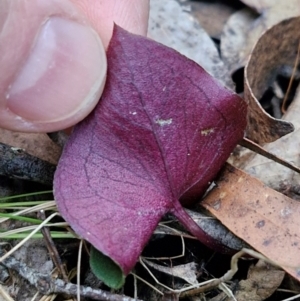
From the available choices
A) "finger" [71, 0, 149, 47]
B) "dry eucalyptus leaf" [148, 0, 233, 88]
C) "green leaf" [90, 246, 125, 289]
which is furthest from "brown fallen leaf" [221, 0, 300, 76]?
"green leaf" [90, 246, 125, 289]

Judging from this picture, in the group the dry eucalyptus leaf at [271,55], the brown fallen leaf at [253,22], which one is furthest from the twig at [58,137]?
the brown fallen leaf at [253,22]

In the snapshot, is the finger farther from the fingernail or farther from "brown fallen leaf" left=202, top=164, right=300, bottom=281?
"brown fallen leaf" left=202, top=164, right=300, bottom=281

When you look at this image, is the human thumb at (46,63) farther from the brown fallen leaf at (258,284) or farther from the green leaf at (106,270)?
the brown fallen leaf at (258,284)

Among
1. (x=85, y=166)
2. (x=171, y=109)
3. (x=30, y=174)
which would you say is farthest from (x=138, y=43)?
(x=30, y=174)

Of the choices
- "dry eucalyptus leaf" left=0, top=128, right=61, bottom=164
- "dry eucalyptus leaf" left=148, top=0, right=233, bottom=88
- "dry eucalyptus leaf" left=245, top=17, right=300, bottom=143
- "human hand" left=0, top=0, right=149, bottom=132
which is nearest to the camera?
"human hand" left=0, top=0, right=149, bottom=132

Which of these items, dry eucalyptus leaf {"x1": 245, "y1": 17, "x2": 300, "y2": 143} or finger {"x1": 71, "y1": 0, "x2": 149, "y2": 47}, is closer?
finger {"x1": 71, "y1": 0, "x2": 149, "y2": 47}

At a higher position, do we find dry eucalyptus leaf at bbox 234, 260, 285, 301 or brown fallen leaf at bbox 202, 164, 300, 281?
brown fallen leaf at bbox 202, 164, 300, 281

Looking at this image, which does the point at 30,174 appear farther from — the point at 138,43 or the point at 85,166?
the point at 138,43
